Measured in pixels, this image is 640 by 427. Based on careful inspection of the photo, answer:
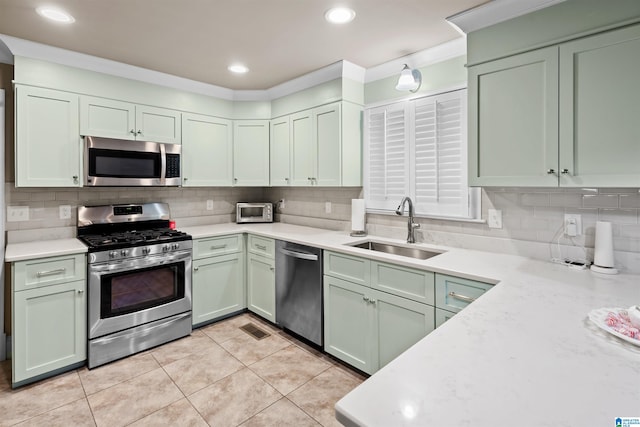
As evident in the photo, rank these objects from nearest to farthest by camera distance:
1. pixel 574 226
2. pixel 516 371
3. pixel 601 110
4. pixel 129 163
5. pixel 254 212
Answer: pixel 516 371, pixel 601 110, pixel 574 226, pixel 129 163, pixel 254 212

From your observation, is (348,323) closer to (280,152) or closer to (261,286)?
(261,286)

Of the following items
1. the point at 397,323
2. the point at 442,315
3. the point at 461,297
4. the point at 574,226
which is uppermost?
the point at 574,226

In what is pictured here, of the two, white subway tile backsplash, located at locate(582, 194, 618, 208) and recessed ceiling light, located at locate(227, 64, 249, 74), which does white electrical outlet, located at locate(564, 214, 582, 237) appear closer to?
white subway tile backsplash, located at locate(582, 194, 618, 208)

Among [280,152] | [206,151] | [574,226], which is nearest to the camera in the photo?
[574,226]

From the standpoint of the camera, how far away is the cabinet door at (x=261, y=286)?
3211 millimetres

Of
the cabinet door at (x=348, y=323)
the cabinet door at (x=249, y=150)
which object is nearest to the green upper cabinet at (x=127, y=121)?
the cabinet door at (x=249, y=150)

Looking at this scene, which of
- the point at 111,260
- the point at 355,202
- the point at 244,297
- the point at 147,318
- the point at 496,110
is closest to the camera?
the point at 496,110

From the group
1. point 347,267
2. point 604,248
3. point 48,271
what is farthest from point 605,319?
point 48,271

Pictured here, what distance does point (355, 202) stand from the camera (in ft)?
9.81

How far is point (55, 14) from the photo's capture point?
2086 mm

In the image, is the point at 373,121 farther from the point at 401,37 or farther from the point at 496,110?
the point at 496,110

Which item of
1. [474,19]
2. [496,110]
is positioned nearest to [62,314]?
[496,110]

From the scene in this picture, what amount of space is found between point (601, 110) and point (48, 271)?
3460 mm

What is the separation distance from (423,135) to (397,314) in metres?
1.39
